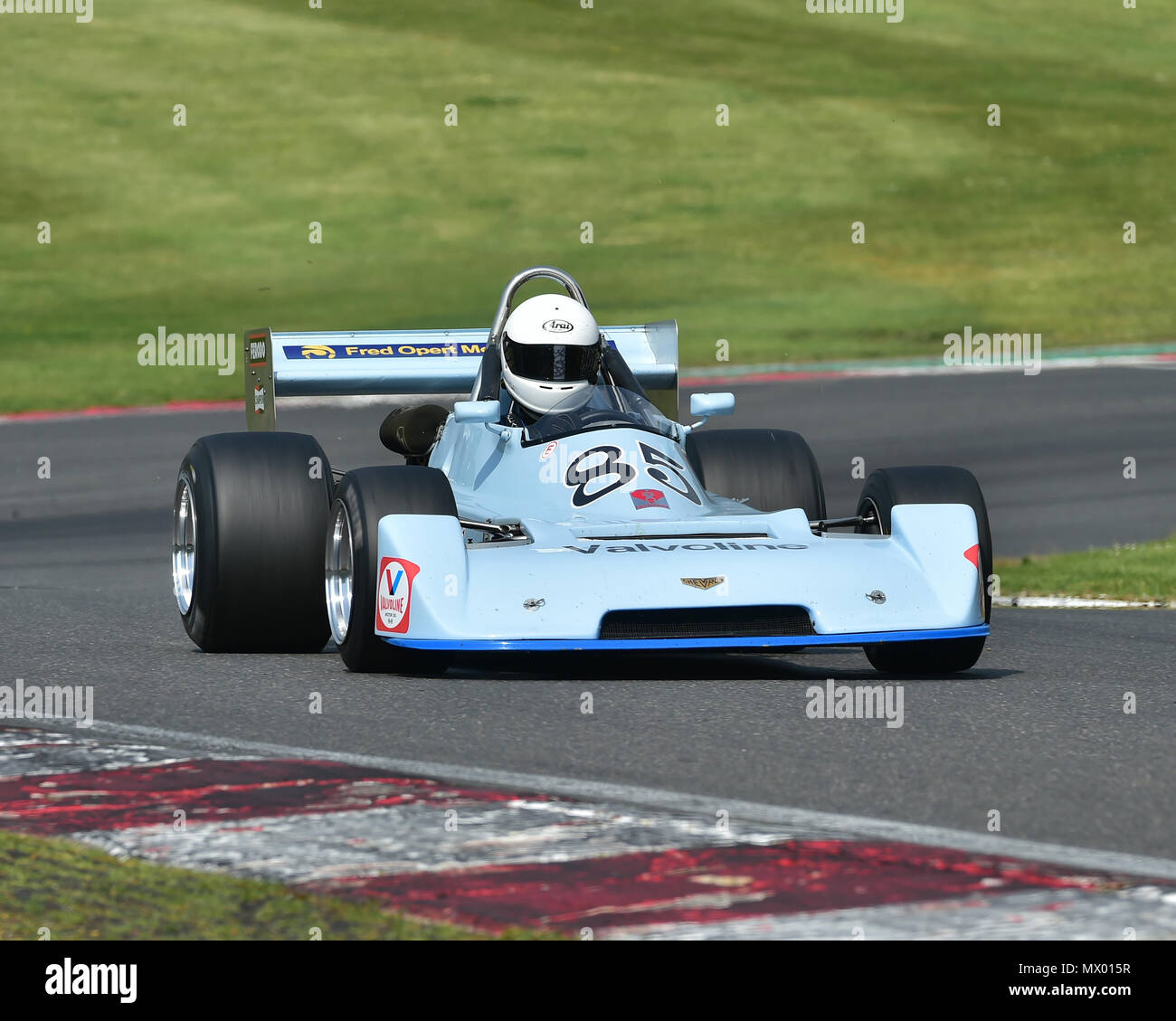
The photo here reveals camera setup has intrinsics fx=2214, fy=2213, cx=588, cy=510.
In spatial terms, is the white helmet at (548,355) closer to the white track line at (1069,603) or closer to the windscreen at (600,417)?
the windscreen at (600,417)

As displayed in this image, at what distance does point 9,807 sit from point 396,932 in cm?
191

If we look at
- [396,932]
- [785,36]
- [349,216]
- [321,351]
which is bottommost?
[396,932]

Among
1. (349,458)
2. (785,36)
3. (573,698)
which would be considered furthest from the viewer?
(785,36)

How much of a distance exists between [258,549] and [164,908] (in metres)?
4.94

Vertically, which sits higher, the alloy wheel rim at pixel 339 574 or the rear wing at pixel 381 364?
the rear wing at pixel 381 364

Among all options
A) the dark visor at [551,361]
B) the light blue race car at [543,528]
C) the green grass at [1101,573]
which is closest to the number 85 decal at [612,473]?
the light blue race car at [543,528]

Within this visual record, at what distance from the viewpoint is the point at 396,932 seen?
181 inches

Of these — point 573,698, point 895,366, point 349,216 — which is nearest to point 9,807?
point 573,698

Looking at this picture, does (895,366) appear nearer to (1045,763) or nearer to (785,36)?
(1045,763)

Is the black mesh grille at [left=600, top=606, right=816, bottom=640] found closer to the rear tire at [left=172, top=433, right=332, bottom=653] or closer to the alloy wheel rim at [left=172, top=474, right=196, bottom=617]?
the rear tire at [left=172, top=433, right=332, bottom=653]

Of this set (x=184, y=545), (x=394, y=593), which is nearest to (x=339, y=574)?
(x=394, y=593)

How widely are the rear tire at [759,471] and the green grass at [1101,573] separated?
281cm

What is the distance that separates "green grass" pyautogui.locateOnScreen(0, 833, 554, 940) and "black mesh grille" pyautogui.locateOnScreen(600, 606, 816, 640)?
325cm

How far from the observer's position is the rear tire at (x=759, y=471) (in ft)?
35.9
